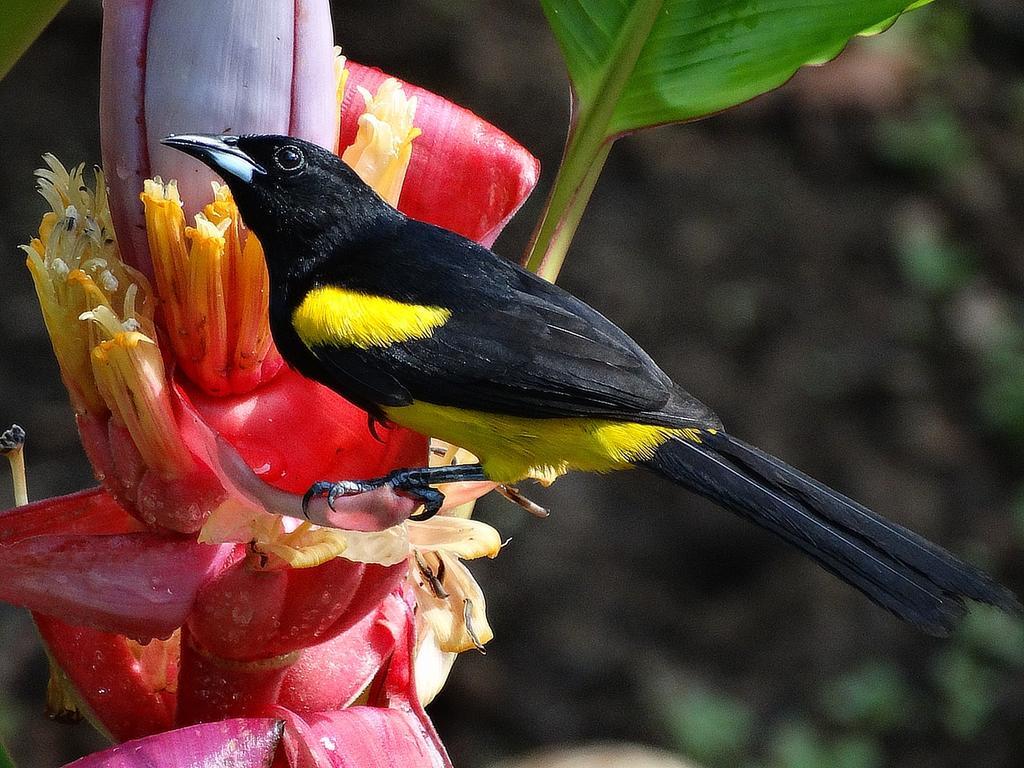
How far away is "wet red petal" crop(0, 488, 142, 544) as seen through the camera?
876 mm

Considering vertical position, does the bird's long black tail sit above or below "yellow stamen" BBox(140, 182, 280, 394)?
below

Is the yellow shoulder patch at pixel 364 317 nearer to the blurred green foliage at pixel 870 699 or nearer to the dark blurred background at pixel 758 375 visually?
the dark blurred background at pixel 758 375

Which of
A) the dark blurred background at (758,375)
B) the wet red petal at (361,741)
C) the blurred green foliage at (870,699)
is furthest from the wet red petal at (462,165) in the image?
the blurred green foliage at (870,699)

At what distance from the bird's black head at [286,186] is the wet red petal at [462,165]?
0.05 metres

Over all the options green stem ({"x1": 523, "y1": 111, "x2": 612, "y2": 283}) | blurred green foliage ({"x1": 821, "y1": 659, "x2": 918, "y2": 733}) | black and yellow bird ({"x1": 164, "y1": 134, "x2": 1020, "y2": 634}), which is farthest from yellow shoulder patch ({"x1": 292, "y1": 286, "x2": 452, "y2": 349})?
blurred green foliage ({"x1": 821, "y1": 659, "x2": 918, "y2": 733})

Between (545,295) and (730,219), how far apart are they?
9.24 feet

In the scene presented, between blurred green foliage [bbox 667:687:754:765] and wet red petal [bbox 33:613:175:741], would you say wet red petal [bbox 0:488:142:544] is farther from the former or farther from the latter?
blurred green foliage [bbox 667:687:754:765]

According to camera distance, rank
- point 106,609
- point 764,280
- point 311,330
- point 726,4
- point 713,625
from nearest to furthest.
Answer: point 106,609, point 311,330, point 726,4, point 713,625, point 764,280

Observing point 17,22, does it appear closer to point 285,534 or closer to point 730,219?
point 285,534

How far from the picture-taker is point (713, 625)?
307cm

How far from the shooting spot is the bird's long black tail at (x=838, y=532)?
3.17ft

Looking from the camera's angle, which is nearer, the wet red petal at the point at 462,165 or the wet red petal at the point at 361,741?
the wet red petal at the point at 361,741

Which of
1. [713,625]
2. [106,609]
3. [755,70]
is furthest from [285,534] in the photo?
[713,625]

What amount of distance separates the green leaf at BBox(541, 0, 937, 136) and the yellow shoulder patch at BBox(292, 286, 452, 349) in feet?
0.68
